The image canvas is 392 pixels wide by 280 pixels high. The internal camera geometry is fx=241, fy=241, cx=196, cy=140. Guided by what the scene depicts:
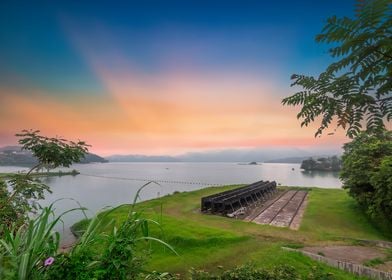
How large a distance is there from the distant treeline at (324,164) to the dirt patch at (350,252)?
10494cm

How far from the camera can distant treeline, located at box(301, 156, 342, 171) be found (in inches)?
4066

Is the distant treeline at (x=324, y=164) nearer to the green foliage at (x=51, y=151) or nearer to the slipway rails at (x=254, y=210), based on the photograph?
the slipway rails at (x=254, y=210)

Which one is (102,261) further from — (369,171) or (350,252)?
(369,171)

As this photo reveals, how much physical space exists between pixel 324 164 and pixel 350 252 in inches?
4426

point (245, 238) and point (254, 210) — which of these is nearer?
point (245, 238)

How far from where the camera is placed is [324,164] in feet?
355

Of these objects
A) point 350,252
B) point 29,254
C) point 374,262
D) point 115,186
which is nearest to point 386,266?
point 374,262

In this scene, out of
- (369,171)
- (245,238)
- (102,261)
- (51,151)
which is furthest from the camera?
(369,171)

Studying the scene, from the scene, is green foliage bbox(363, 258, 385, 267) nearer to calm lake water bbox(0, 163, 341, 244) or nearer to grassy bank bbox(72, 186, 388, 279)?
grassy bank bbox(72, 186, 388, 279)

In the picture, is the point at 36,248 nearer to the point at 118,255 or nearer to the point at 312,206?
the point at 118,255

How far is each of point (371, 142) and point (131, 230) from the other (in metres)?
18.4

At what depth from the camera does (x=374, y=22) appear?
2.65 meters

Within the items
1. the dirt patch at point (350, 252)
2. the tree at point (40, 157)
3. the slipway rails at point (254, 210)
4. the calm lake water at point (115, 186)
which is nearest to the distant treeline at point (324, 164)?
the calm lake water at point (115, 186)

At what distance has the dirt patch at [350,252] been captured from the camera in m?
8.10
